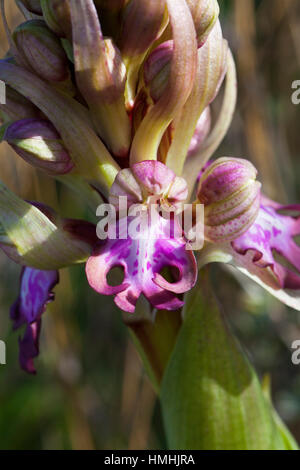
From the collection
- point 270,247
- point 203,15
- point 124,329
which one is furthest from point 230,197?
point 124,329

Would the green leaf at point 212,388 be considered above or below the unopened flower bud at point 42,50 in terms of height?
below

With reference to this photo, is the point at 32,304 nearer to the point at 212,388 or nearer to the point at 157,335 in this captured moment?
the point at 157,335

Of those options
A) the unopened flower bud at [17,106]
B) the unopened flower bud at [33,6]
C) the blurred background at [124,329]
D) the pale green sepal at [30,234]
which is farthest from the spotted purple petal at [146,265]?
the blurred background at [124,329]

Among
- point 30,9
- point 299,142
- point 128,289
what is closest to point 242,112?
point 299,142

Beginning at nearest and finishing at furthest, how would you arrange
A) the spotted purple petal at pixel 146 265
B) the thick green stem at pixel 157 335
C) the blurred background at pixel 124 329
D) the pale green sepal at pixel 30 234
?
1. the spotted purple petal at pixel 146 265
2. the pale green sepal at pixel 30 234
3. the thick green stem at pixel 157 335
4. the blurred background at pixel 124 329

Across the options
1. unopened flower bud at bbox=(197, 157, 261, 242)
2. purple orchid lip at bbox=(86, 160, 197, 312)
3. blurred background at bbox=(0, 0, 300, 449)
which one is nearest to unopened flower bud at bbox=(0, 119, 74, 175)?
purple orchid lip at bbox=(86, 160, 197, 312)

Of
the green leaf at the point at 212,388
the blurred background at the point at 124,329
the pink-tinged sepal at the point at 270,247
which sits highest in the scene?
the pink-tinged sepal at the point at 270,247

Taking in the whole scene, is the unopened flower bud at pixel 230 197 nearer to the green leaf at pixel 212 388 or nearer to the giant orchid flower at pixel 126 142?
the giant orchid flower at pixel 126 142

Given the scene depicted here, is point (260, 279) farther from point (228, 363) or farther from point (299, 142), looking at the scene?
point (299, 142)
